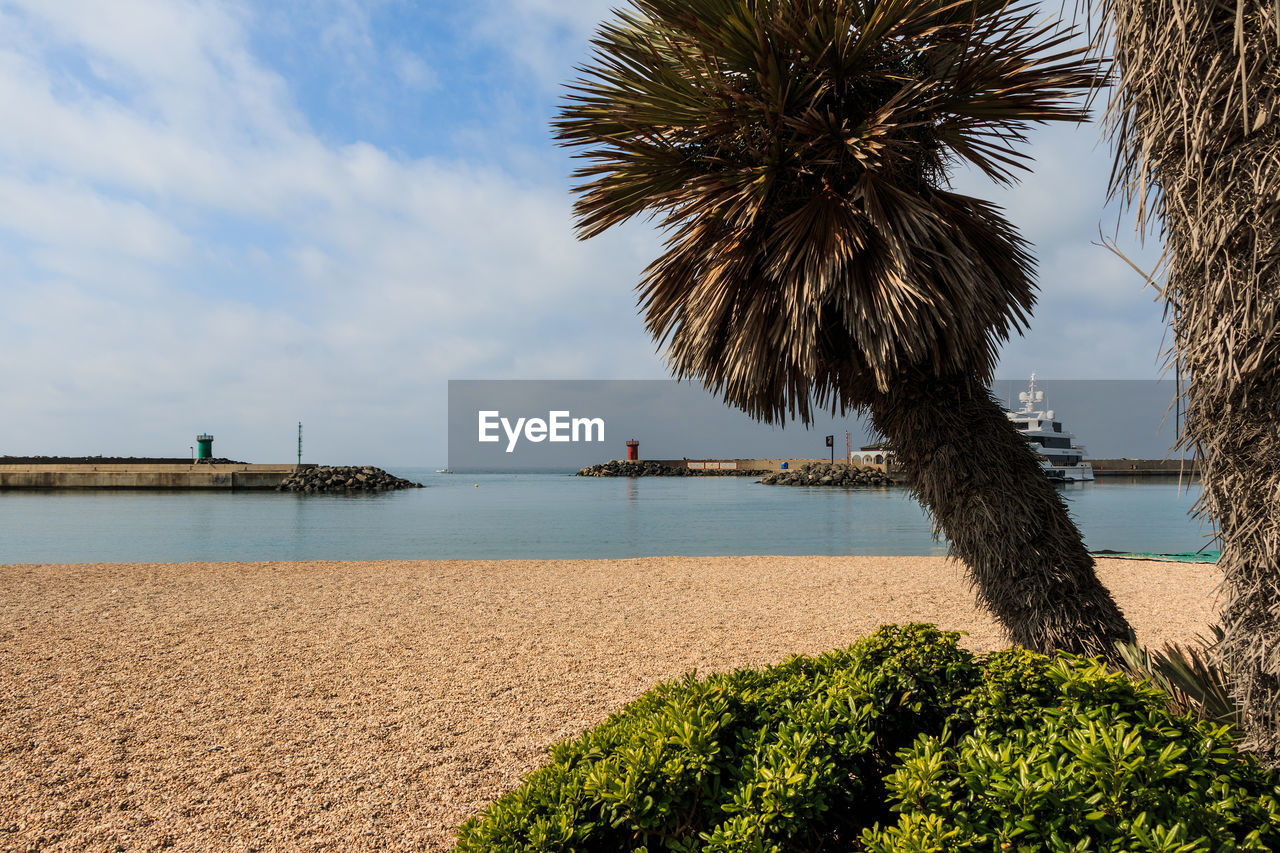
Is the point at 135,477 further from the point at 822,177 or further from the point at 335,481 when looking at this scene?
the point at 822,177

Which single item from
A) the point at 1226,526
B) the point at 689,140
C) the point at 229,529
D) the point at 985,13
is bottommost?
the point at 229,529

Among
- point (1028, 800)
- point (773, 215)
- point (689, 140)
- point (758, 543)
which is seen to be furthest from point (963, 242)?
point (758, 543)

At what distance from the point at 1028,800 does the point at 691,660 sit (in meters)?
4.27

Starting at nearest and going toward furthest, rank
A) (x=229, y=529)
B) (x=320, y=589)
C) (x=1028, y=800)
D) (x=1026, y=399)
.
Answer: (x=1028, y=800) → (x=320, y=589) → (x=229, y=529) → (x=1026, y=399)

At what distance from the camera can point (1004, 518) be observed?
368 cm

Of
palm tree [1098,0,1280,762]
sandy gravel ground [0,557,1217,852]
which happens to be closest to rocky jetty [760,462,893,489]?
sandy gravel ground [0,557,1217,852]

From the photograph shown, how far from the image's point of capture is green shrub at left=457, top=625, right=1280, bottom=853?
5.30 feet

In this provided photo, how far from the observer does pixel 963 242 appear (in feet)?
12.6

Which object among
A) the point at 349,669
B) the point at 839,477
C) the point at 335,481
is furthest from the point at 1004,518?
the point at 839,477

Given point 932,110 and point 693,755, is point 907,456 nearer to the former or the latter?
point 932,110

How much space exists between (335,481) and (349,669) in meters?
47.7

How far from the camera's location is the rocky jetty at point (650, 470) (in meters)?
86.4

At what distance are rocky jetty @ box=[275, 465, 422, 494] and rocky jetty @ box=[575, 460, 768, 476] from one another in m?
37.2

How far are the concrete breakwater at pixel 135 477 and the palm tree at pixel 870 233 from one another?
5249cm
